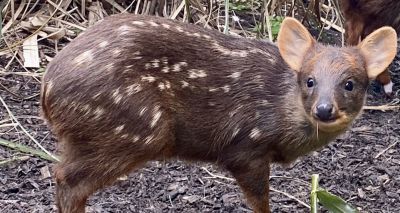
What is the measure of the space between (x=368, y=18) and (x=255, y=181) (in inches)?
89.0

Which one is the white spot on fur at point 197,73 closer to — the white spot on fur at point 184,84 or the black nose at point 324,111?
the white spot on fur at point 184,84

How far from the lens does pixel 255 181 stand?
15.2 ft

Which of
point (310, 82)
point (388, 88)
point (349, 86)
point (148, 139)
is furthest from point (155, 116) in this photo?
point (388, 88)

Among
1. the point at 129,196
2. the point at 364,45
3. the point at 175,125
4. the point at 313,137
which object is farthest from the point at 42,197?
the point at 364,45

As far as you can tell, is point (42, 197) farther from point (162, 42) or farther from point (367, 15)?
point (367, 15)

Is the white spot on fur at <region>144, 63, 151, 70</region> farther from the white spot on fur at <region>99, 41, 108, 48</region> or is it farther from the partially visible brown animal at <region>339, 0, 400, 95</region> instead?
the partially visible brown animal at <region>339, 0, 400, 95</region>

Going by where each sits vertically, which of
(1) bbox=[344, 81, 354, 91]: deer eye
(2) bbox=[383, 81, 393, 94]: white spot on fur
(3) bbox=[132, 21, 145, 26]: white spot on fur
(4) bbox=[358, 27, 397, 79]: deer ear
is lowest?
(2) bbox=[383, 81, 393, 94]: white spot on fur

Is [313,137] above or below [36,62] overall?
above

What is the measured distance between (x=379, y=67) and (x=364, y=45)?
13 centimetres

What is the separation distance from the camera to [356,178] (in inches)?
213

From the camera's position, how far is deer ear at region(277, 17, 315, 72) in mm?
4594

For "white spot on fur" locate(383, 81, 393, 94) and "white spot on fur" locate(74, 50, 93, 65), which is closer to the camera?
"white spot on fur" locate(74, 50, 93, 65)

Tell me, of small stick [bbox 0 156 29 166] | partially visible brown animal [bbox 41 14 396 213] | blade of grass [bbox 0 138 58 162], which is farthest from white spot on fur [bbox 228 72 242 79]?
small stick [bbox 0 156 29 166]

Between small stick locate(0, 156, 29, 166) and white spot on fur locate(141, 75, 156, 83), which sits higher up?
white spot on fur locate(141, 75, 156, 83)
